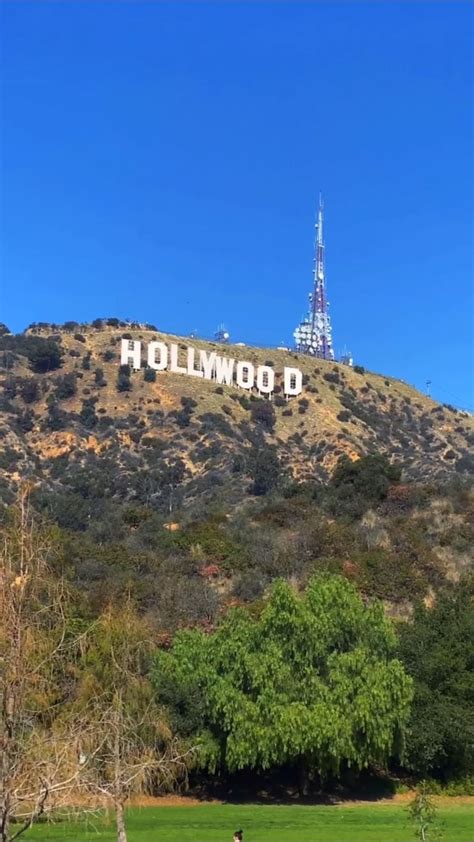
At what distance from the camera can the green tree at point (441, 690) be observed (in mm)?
29422

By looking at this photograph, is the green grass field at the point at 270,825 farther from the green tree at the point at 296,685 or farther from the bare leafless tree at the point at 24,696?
the bare leafless tree at the point at 24,696

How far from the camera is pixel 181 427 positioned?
84.9m

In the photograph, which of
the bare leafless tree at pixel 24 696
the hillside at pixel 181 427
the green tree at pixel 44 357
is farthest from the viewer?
the green tree at pixel 44 357

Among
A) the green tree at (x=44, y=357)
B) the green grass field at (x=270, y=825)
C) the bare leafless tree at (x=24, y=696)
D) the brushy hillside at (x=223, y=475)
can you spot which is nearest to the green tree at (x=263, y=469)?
the brushy hillside at (x=223, y=475)

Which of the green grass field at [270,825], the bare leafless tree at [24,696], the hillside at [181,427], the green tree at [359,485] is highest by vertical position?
the hillside at [181,427]

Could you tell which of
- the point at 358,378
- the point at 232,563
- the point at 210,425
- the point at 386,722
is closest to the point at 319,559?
the point at 232,563

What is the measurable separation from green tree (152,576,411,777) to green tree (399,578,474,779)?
1.12m

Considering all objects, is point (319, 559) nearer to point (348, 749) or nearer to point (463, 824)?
point (348, 749)

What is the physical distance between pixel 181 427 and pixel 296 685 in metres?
57.3

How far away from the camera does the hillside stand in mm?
76500

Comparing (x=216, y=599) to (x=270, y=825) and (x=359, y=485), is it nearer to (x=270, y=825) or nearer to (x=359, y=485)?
(x=270, y=825)

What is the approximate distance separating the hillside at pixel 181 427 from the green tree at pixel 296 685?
37879 mm

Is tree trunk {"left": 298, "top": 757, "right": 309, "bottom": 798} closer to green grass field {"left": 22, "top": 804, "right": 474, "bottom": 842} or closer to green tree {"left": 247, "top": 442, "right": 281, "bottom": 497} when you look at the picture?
green grass field {"left": 22, "top": 804, "right": 474, "bottom": 842}

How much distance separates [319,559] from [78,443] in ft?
126
